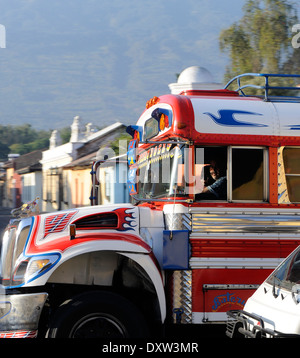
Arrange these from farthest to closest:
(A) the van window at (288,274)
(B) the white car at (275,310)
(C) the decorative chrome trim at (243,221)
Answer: (C) the decorative chrome trim at (243,221) → (A) the van window at (288,274) → (B) the white car at (275,310)

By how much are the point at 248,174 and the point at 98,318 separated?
7.12ft

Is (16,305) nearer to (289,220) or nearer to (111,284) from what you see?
(111,284)

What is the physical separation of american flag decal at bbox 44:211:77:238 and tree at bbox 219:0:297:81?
1227 inches

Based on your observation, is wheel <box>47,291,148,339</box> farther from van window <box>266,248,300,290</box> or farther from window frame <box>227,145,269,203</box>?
window frame <box>227,145,269,203</box>

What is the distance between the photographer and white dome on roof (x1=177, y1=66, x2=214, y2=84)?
24.3 m

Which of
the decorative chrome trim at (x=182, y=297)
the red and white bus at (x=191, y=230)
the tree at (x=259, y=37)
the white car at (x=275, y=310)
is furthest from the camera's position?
the tree at (x=259, y=37)

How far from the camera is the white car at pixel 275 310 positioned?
527 cm

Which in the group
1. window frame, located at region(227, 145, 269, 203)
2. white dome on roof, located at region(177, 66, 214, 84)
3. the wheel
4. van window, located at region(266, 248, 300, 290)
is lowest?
the wheel

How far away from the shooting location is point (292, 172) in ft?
23.0

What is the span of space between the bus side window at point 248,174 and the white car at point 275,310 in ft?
3.33

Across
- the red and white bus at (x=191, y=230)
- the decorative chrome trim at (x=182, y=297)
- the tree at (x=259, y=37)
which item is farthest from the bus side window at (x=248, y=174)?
the tree at (x=259, y=37)

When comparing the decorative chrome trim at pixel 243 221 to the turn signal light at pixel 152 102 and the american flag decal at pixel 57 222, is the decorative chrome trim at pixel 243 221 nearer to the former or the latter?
the american flag decal at pixel 57 222

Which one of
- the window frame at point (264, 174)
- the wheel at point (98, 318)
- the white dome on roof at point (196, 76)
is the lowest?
the wheel at point (98, 318)

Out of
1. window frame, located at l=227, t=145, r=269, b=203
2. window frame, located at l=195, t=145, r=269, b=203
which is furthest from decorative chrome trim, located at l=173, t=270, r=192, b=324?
window frame, located at l=227, t=145, r=269, b=203
